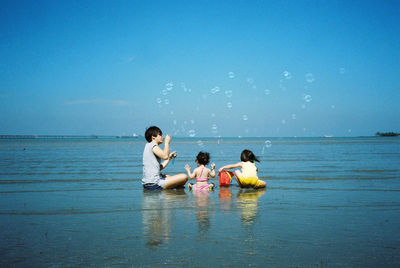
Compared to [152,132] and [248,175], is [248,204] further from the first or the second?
[152,132]

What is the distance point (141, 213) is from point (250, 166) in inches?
182

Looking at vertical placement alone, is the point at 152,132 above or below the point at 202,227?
above

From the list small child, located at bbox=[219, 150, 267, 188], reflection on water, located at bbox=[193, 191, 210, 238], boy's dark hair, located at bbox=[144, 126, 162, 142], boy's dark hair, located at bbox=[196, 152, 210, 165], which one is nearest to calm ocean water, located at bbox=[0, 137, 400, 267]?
reflection on water, located at bbox=[193, 191, 210, 238]

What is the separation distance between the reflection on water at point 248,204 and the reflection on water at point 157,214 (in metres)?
1.27

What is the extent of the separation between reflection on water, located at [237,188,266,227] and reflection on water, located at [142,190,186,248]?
1.27 metres

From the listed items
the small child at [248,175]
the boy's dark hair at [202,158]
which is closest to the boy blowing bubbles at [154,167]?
the boy's dark hair at [202,158]

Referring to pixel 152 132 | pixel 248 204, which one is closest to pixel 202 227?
pixel 248 204

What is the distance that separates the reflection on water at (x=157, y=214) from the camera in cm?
503

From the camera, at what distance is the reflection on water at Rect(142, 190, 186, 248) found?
503 centimetres

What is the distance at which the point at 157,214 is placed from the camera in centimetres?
665

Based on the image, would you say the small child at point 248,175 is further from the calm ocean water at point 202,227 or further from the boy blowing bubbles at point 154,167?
the boy blowing bubbles at point 154,167

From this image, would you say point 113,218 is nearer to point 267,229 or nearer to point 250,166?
point 267,229

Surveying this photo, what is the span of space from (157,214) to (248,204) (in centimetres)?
204

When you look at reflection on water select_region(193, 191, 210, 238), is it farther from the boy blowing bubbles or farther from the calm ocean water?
the boy blowing bubbles
